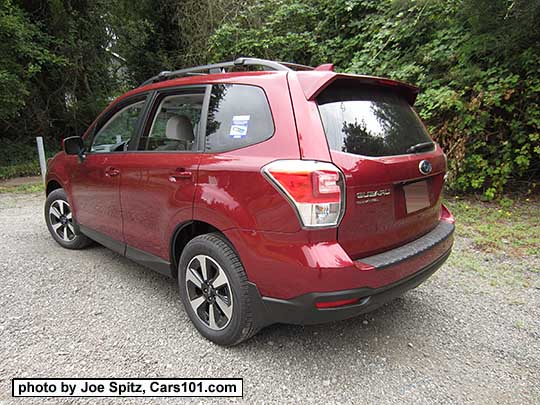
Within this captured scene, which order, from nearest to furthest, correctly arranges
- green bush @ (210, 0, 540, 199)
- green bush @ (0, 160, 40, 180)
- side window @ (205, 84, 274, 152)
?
side window @ (205, 84, 274, 152) → green bush @ (210, 0, 540, 199) → green bush @ (0, 160, 40, 180)

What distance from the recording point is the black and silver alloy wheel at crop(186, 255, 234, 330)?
226 centimetres

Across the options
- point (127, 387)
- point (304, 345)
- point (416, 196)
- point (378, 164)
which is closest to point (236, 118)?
point (378, 164)

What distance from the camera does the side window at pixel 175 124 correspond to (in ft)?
8.36

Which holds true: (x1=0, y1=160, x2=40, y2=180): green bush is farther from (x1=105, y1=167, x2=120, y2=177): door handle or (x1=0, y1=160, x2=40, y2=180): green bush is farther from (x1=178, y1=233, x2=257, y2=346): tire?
(x1=178, y1=233, x2=257, y2=346): tire

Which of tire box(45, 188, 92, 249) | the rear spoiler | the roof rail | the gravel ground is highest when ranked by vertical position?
the roof rail

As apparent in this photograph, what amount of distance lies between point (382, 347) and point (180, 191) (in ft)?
5.57

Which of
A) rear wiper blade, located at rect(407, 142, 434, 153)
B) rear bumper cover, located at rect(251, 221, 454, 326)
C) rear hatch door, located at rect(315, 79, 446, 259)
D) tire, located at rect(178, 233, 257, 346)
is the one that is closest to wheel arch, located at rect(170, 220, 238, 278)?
tire, located at rect(178, 233, 257, 346)

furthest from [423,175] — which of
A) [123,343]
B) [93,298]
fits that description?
[93,298]

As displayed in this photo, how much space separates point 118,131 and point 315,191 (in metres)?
2.26

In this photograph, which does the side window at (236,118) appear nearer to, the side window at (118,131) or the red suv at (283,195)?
the red suv at (283,195)

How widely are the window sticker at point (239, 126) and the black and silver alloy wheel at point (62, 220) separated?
2.60m

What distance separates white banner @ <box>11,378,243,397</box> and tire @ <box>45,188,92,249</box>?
2.08 metres

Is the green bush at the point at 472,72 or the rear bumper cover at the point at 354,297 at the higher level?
the green bush at the point at 472,72

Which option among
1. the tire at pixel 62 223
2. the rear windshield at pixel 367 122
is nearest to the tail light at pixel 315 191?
the rear windshield at pixel 367 122
